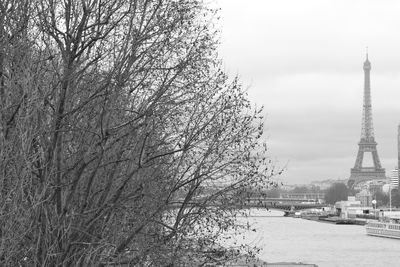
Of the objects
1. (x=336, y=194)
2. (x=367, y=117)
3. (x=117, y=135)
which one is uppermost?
(x=367, y=117)

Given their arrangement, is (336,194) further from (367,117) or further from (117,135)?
(117,135)

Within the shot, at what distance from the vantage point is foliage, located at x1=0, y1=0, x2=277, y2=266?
315 inches

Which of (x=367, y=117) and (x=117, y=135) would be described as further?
(x=367, y=117)

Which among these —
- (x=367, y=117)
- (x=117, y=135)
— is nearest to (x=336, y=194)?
(x=367, y=117)

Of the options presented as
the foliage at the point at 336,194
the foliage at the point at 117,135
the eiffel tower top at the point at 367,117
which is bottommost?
the foliage at the point at 117,135

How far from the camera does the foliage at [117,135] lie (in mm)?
8000

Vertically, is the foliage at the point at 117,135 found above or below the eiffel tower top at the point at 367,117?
below

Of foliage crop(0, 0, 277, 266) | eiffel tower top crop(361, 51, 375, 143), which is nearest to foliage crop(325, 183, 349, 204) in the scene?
eiffel tower top crop(361, 51, 375, 143)

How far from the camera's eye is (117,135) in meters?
9.10

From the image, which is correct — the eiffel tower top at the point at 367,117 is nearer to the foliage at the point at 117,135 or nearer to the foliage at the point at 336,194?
the foliage at the point at 336,194

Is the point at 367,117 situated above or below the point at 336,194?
above

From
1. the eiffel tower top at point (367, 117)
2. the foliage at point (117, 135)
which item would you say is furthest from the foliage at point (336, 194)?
the foliage at point (117, 135)

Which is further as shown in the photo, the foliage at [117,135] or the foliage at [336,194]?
the foliage at [336,194]

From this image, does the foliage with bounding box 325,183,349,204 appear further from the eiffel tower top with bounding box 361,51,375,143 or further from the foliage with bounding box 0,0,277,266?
the foliage with bounding box 0,0,277,266
